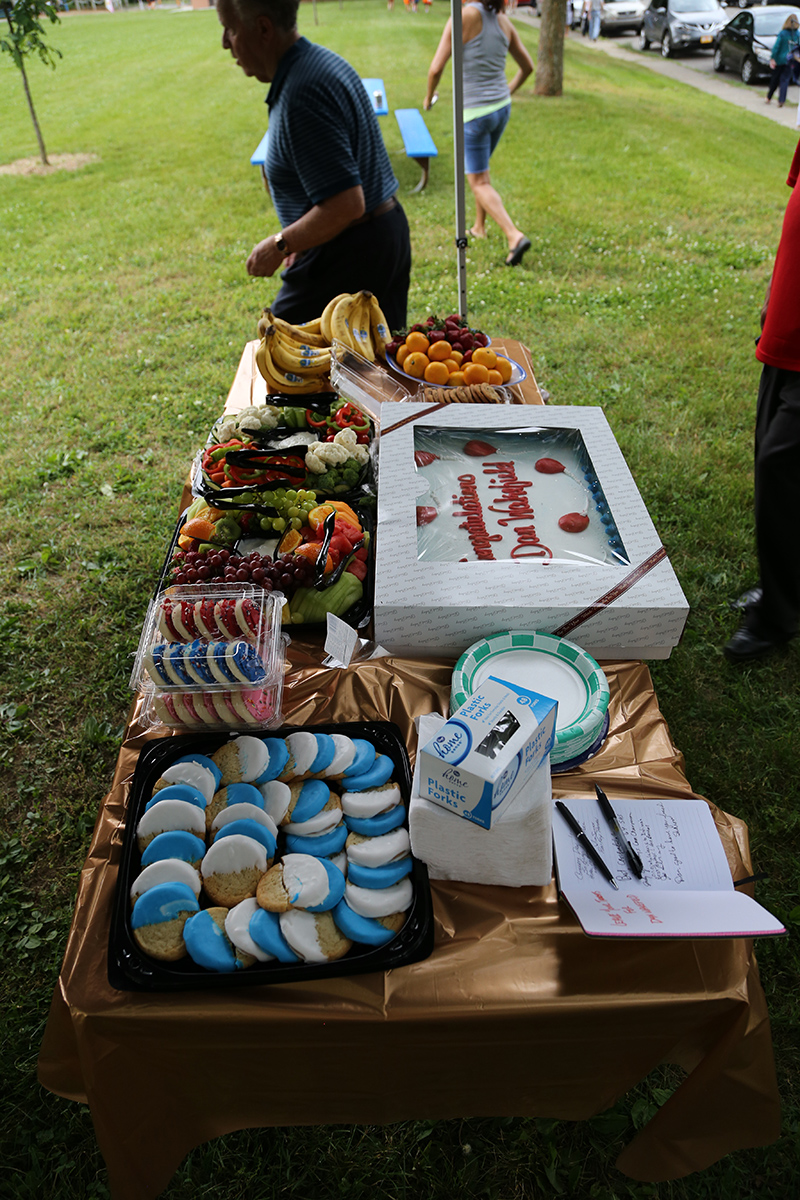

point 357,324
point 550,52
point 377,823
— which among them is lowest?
point 377,823

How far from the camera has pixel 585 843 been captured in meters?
1.14

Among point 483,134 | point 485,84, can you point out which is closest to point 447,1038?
point 483,134

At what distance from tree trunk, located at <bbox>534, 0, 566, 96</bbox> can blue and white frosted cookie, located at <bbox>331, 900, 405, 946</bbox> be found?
13.7m

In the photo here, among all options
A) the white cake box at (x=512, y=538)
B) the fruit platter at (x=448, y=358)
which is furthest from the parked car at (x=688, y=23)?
the white cake box at (x=512, y=538)

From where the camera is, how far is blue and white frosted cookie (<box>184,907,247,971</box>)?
99 cm

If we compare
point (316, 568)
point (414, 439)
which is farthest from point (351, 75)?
point (316, 568)

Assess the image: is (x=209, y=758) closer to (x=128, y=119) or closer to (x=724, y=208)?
(x=724, y=208)

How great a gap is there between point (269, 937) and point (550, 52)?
14954mm

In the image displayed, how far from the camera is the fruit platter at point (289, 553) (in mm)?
1521

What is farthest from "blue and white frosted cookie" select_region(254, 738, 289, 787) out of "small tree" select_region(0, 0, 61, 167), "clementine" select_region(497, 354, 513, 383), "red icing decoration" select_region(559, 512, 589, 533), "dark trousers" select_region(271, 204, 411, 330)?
"small tree" select_region(0, 0, 61, 167)

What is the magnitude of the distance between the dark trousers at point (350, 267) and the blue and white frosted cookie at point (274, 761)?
2.50 m

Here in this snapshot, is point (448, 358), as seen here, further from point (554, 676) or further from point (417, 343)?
point (554, 676)

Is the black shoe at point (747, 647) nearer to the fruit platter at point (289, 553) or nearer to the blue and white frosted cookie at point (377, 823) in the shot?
the fruit platter at point (289, 553)

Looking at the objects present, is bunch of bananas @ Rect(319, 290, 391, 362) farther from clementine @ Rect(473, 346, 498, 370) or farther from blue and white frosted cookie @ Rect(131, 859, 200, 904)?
blue and white frosted cookie @ Rect(131, 859, 200, 904)
